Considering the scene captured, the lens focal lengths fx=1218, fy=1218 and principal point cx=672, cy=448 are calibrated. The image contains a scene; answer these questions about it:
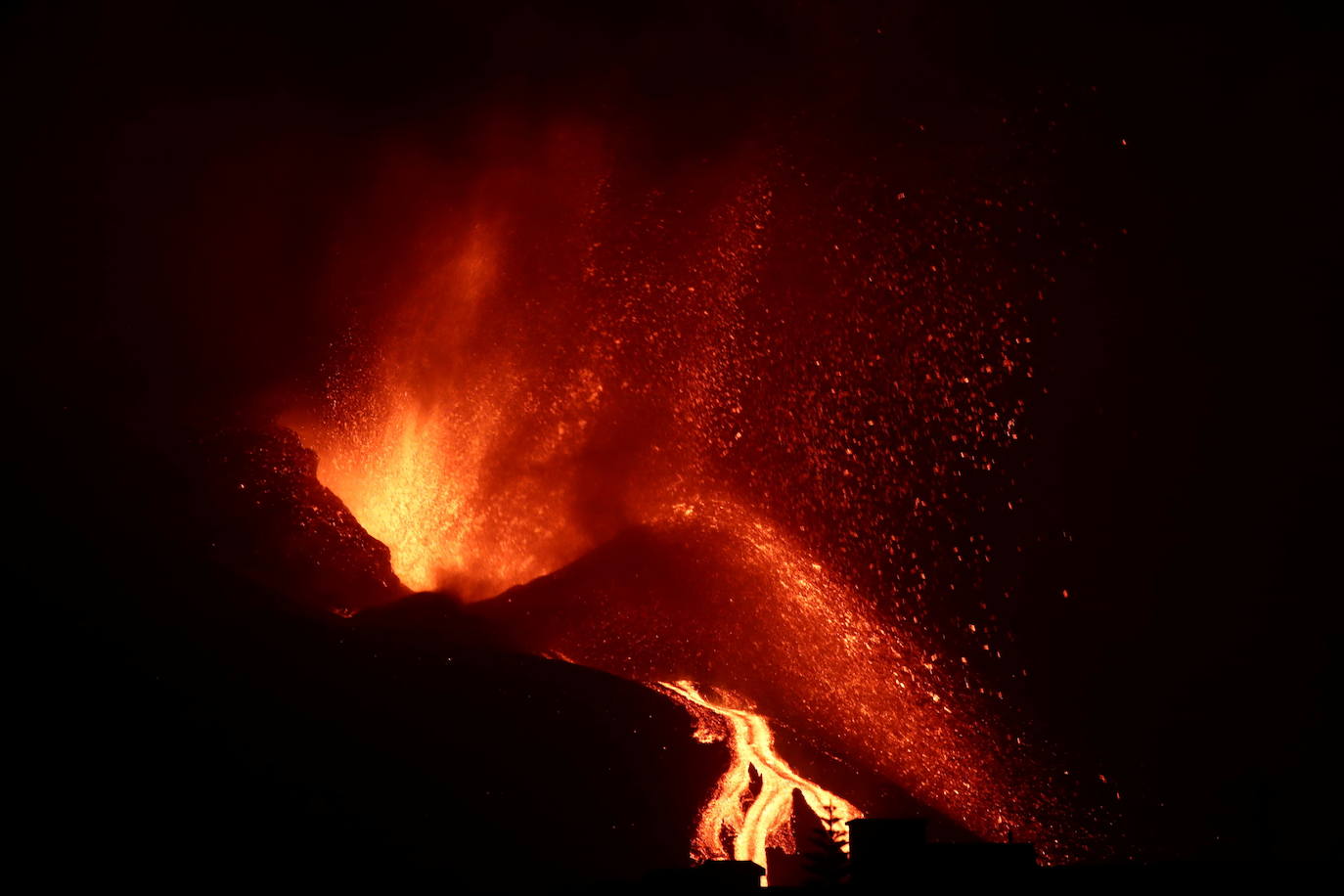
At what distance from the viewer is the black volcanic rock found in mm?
23484

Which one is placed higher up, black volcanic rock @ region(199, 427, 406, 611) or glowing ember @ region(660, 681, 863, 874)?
black volcanic rock @ region(199, 427, 406, 611)

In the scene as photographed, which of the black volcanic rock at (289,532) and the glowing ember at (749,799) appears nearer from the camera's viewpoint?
the glowing ember at (749,799)

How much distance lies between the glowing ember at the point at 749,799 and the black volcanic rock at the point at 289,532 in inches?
300

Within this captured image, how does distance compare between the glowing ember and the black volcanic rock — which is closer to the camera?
A: the glowing ember

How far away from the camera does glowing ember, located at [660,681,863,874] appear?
15031 mm

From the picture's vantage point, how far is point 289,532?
24297 mm

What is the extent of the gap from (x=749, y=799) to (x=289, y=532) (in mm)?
12233

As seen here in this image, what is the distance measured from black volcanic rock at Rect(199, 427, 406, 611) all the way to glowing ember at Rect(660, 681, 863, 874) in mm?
7617

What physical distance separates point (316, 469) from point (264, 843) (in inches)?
616

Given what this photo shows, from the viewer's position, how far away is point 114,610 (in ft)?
59.8

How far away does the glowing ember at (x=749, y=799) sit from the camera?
15.0m

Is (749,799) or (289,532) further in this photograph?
(289,532)

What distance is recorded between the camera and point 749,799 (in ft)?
53.2

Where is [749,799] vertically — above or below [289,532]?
below
